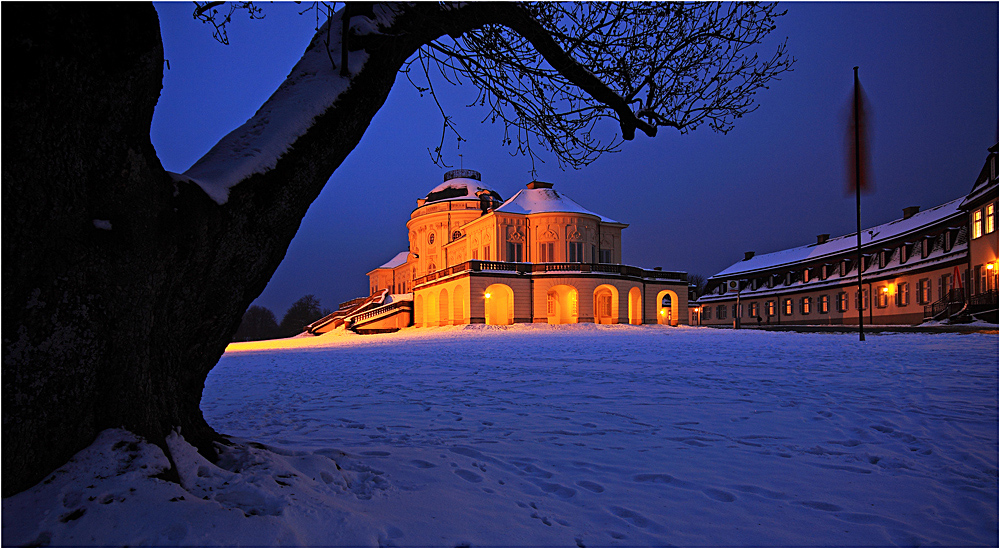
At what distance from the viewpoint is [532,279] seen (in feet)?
128

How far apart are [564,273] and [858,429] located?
33776mm

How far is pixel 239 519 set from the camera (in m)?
2.40

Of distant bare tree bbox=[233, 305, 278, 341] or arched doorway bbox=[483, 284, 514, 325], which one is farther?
distant bare tree bbox=[233, 305, 278, 341]

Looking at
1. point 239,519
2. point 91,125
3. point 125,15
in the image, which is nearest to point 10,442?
point 239,519

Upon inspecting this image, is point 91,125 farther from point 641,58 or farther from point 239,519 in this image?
point 641,58

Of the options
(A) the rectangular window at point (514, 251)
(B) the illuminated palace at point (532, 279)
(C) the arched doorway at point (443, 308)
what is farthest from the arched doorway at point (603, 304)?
(C) the arched doorway at point (443, 308)

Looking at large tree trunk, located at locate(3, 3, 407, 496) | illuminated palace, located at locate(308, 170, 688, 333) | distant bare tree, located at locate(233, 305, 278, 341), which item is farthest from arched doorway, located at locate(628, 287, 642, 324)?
distant bare tree, located at locate(233, 305, 278, 341)

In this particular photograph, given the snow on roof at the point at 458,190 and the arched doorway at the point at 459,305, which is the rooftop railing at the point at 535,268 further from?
the snow on roof at the point at 458,190

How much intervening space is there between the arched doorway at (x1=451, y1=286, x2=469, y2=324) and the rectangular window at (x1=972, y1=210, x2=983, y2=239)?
29707 mm

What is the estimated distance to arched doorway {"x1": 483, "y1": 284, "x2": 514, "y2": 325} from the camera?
38.5 m

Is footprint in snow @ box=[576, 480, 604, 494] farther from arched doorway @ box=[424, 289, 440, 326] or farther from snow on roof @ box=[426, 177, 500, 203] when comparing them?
snow on roof @ box=[426, 177, 500, 203]

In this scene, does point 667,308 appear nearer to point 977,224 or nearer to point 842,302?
point 842,302

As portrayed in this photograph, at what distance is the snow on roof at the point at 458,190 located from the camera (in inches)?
2025

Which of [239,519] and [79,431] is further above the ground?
[79,431]
